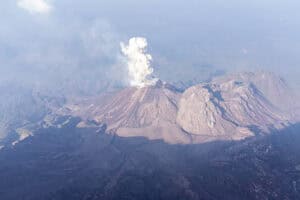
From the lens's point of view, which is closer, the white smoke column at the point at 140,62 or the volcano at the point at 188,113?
the volcano at the point at 188,113

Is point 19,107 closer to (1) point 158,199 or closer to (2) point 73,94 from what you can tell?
(2) point 73,94

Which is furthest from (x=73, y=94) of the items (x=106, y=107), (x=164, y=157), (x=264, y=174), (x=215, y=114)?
(x=264, y=174)

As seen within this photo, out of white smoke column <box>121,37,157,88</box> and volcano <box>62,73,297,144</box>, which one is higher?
white smoke column <box>121,37,157,88</box>

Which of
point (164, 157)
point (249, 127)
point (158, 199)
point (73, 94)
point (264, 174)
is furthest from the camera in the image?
point (73, 94)

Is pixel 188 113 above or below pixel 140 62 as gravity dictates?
below

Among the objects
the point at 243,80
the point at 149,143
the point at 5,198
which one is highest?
the point at 243,80

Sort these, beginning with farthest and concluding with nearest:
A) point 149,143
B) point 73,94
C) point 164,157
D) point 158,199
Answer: point 73,94 → point 149,143 → point 164,157 → point 158,199

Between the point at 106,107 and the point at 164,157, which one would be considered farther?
the point at 106,107

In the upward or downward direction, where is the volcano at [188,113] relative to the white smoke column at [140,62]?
downward

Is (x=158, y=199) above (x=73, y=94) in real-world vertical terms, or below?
below

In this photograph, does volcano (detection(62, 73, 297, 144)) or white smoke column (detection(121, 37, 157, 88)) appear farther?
white smoke column (detection(121, 37, 157, 88))

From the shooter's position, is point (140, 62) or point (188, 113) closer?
point (188, 113)
